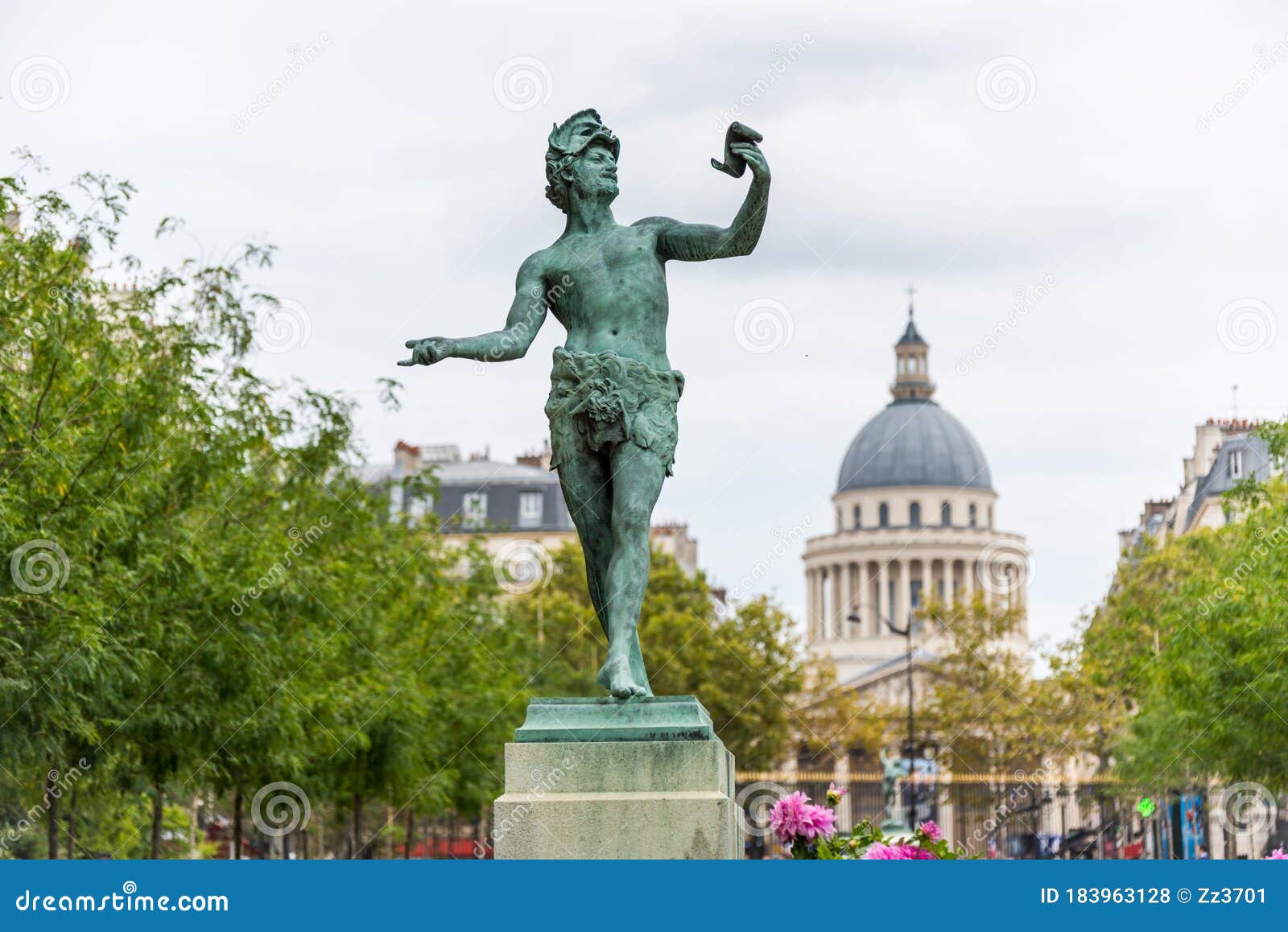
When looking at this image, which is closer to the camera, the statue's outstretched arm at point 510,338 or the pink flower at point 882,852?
the pink flower at point 882,852

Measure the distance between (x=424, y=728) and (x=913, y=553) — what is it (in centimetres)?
12173

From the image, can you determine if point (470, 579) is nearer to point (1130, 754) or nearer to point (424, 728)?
point (424, 728)

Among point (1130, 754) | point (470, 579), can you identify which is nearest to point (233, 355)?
point (470, 579)

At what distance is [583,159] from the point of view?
1128cm

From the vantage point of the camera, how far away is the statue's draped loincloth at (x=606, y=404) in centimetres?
1072

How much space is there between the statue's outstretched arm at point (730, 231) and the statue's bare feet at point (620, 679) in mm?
2129

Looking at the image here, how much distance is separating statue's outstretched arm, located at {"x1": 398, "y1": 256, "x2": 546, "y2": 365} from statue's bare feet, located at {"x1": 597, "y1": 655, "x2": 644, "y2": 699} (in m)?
1.61

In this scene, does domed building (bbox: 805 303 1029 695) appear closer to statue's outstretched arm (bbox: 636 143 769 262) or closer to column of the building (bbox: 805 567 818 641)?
column of the building (bbox: 805 567 818 641)

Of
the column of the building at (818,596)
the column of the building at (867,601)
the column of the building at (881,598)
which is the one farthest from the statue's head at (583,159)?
the column of the building at (818,596)

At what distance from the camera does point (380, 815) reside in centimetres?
5812

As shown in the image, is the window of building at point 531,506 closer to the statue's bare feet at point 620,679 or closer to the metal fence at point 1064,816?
the metal fence at point 1064,816

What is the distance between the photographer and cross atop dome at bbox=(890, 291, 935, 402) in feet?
582

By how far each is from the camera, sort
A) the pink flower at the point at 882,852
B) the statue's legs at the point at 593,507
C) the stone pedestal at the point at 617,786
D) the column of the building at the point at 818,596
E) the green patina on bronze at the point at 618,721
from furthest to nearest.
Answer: the column of the building at the point at 818,596, the statue's legs at the point at 593,507, the green patina on bronze at the point at 618,721, the stone pedestal at the point at 617,786, the pink flower at the point at 882,852

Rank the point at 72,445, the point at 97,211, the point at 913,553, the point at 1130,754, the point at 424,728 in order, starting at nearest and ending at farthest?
the point at 72,445 < the point at 97,211 < the point at 424,728 < the point at 1130,754 < the point at 913,553
